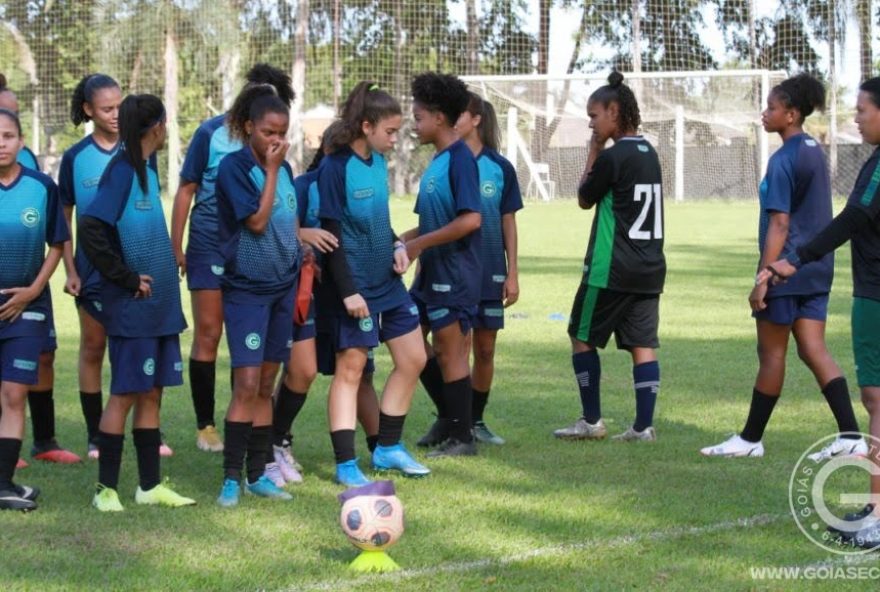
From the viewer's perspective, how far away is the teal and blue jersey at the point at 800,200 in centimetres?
662

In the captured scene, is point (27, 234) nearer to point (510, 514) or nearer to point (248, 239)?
point (248, 239)

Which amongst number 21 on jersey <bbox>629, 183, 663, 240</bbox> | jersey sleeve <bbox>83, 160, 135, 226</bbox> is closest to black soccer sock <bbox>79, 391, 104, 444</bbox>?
jersey sleeve <bbox>83, 160, 135, 226</bbox>

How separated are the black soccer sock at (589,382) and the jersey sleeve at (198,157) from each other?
7.90 feet

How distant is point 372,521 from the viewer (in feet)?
15.4

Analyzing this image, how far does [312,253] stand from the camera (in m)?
6.04

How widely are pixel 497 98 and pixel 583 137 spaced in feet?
8.77

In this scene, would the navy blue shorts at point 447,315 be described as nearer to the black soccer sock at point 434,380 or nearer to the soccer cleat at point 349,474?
the black soccer sock at point 434,380

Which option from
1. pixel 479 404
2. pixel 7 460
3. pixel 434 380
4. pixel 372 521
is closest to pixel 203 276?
pixel 434 380

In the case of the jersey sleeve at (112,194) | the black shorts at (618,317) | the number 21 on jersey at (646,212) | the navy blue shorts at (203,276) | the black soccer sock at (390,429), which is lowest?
the black soccer sock at (390,429)

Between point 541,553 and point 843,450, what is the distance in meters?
2.34

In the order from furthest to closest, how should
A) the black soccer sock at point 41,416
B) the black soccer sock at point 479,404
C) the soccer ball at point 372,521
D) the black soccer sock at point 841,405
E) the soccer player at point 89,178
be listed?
the black soccer sock at point 479,404 < the black soccer sock at point 41,416 < the black soccer sock at point 841,405 < the soccer player at point 89,178 < the soccer ball at point 372,521

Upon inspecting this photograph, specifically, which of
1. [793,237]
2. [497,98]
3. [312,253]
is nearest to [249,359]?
[312,253]

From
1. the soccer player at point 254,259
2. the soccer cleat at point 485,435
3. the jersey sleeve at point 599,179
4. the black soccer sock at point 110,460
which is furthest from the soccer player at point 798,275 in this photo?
the black soccer sock at point 110,460

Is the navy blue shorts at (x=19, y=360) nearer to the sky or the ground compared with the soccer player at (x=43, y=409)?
nearer to the sky
